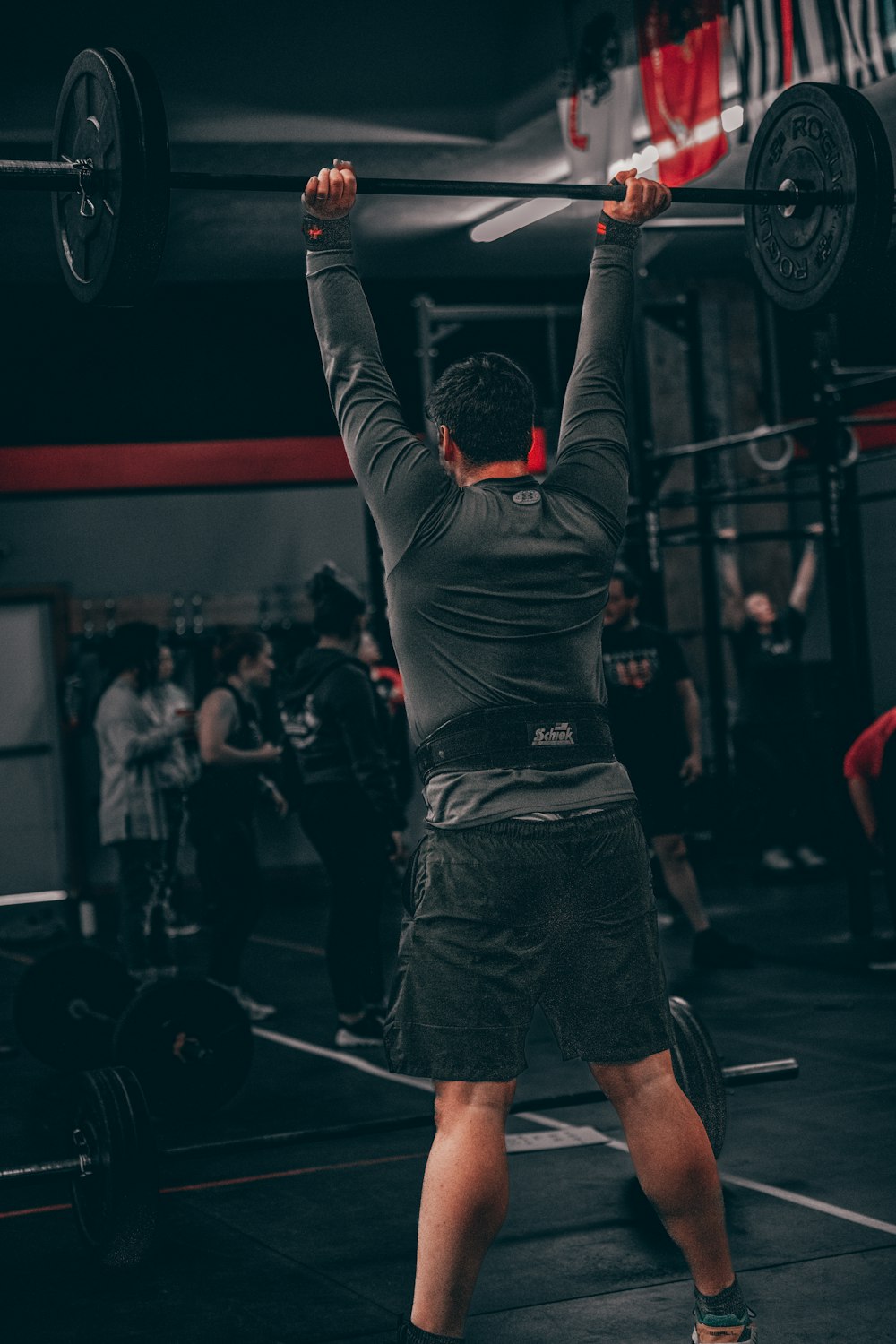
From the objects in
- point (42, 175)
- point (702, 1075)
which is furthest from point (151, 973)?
point (42, 175)

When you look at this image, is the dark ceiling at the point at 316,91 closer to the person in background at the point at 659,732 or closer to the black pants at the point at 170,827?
the person in background at the point at 659,732

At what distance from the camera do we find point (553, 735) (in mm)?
2027

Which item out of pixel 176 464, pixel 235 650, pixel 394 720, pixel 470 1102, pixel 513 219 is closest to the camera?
pixel 470 1102

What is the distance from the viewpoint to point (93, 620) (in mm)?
9266

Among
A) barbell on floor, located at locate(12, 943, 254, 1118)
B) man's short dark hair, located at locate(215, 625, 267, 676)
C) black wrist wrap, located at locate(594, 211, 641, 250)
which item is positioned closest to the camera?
black wrist wrap, located at locate(594, 211, 641, 250)

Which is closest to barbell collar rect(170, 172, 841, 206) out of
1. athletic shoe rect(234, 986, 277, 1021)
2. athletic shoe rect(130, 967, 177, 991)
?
athletic shoe rect(234, 986, 277, 1021)

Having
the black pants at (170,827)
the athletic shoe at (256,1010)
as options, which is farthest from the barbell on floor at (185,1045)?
the black pants at (170,827)

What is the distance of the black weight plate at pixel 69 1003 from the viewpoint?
444cm

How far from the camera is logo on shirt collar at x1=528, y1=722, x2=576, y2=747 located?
2.02m

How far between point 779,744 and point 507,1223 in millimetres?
5119

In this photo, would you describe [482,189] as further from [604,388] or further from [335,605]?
[335,605]

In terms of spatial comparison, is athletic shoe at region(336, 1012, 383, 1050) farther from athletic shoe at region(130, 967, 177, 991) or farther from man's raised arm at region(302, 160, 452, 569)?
man's raised arm at region(302, 160, 452, 569)

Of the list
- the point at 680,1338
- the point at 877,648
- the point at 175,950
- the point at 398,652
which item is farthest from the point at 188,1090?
the point at 877,648

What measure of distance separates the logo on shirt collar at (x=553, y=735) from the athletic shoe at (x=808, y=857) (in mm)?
6065
